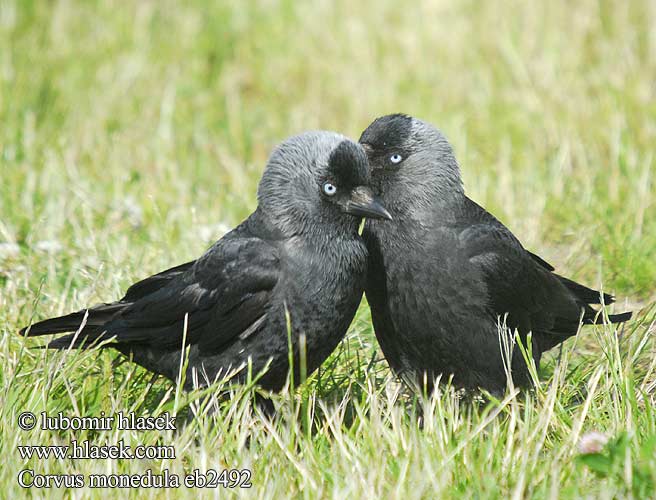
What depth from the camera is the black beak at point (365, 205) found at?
388 centimetres

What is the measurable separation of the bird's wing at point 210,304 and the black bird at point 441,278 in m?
0.54

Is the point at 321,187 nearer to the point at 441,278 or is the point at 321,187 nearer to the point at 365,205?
the point at 365,205

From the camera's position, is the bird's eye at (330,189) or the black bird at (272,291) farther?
the bird's eye at (330,189)

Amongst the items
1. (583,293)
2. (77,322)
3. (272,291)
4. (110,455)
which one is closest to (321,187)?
(272,291)

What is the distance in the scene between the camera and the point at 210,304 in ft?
13.1

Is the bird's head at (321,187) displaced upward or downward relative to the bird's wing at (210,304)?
upward

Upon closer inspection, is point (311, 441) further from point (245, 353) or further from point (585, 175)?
point (585, 175)

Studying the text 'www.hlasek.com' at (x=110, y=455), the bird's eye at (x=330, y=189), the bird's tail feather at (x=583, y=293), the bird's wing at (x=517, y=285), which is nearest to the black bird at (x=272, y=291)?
the bird's eye at (x=330, y=189)

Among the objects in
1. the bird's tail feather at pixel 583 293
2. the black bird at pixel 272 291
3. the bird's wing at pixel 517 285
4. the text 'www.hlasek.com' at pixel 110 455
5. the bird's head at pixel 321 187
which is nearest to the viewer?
the text 'www.hlasek.com' at pixel 110 455

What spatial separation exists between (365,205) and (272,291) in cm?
50

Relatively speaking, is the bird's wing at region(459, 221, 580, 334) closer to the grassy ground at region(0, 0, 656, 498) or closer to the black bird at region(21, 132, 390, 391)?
the grassy ground at region(0, 0, 656, 498)

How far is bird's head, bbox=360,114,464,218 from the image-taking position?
4.22 metres

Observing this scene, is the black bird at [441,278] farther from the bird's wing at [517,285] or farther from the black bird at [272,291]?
the black bird at [272,291]

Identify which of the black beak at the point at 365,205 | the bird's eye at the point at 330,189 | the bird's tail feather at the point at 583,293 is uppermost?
the bird's eye at the point at 330,189
